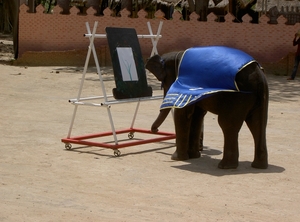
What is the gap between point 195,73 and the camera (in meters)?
8.11

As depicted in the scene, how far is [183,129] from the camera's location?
846 centimetres

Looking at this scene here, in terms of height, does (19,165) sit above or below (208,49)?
below

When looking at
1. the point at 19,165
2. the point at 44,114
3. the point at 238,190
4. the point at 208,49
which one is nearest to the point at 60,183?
the point at 19,165

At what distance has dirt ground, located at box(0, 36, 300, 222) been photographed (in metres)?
6.17

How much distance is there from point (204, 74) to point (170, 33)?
42.1 ft

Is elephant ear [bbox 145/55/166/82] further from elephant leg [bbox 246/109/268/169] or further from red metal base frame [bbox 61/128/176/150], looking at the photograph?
elephant leg [bbox 246/109/268/169]

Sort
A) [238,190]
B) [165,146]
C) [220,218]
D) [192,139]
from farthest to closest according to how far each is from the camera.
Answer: [165,146], [192,139], [238,190], [220,218]

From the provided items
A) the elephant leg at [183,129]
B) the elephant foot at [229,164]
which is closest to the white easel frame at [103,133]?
the elephant leg at [183,129]

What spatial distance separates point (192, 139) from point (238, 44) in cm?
1204

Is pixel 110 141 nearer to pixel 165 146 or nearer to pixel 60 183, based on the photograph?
pixel 165 146

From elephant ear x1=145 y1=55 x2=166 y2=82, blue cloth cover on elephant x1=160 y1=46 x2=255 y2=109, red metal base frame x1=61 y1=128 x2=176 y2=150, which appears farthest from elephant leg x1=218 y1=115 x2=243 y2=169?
red metal base frame x1=61 y1=128 x2=176 y2=150

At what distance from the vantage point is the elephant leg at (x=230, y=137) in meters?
7.92

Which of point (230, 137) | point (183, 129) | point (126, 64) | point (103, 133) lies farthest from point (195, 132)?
point (103, 133)

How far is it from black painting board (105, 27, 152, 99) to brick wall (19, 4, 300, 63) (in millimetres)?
10712
